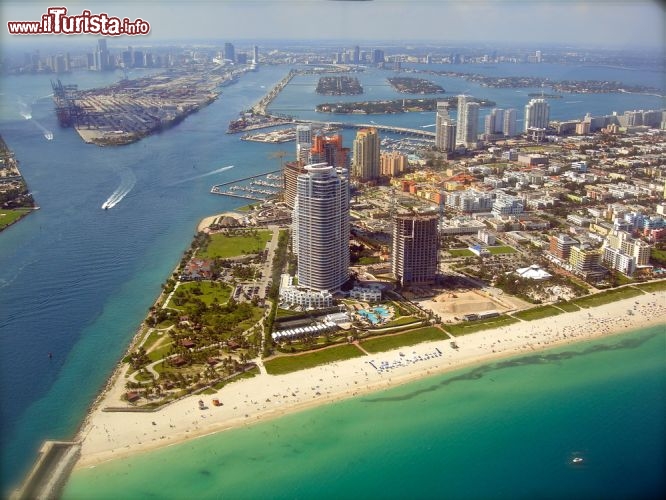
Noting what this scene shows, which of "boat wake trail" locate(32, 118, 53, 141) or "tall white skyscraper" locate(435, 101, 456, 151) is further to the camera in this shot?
"boat wake trail" locate(32, 118, 53, 141)

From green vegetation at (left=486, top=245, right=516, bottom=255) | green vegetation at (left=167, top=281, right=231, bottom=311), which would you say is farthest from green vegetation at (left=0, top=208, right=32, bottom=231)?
green vegetation at (left=486, top=245, right=516, bottom=255)

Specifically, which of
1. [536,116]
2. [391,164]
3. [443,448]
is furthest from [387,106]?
[443,448]

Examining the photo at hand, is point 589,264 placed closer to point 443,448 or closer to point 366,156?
point 443,448

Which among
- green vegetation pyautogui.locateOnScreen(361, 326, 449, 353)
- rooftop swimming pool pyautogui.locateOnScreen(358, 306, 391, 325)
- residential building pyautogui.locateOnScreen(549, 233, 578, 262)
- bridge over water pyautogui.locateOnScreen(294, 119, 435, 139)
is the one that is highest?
bridge over water pyautogui.locateOnScreen(294, 119, 435, 139)

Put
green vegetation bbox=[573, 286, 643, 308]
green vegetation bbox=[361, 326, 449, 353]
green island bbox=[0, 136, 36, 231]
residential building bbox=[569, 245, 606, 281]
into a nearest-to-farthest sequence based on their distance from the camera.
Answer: green vegetation bbox=[361, 326, 449, 353], green vegetation bbox=[573, 286, 643, 308], residential building bbox=[569, 245, 606, 281], green island bbox=[0, 136, 36, 231]

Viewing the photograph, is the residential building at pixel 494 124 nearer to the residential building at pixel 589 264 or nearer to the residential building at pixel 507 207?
the residential building at pixel 507 207

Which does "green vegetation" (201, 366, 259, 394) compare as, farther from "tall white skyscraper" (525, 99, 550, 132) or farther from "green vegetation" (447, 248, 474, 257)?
"tall white skyscraper" (525, 99, 550, 132)
